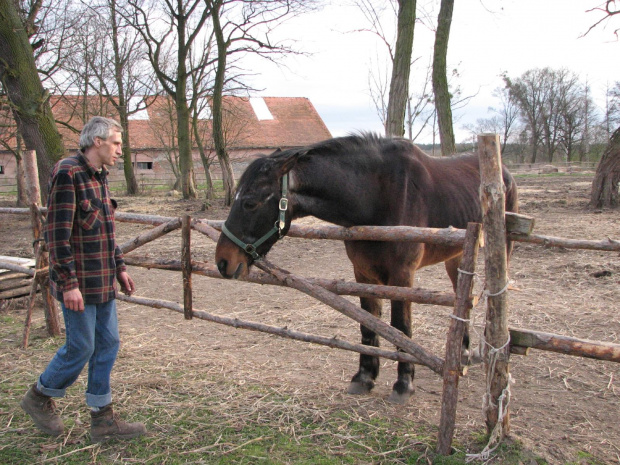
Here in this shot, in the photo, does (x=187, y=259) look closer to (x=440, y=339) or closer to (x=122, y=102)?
(x=440, y=339)

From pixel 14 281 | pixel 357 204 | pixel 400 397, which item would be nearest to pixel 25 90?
pixel 14 281

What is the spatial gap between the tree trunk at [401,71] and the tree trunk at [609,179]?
634 cm

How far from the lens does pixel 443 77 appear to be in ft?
36.3

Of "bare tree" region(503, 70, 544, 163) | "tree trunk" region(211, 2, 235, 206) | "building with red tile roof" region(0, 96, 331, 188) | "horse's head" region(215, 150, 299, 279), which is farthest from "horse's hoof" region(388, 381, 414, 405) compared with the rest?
"bare tree" region(503, 70, 544, 163)

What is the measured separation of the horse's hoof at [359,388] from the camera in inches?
140

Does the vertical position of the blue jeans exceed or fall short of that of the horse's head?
it falls short

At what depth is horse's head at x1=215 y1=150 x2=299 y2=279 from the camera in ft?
9.91

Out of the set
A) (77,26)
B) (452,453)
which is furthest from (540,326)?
(77,26)

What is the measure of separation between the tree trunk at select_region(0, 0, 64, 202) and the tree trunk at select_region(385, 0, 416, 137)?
7437mm

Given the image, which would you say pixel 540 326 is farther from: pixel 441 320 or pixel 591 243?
pixel 591 243

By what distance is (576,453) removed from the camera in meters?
2.70

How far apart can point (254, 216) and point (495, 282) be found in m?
1.51

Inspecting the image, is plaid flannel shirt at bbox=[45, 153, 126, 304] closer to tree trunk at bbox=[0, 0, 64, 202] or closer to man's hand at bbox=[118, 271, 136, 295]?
man's hand at bbox=[118, 271, 136, 295]

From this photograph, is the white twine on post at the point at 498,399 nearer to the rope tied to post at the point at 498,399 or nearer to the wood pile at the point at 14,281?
the rope tied to post at the point at 498,399
